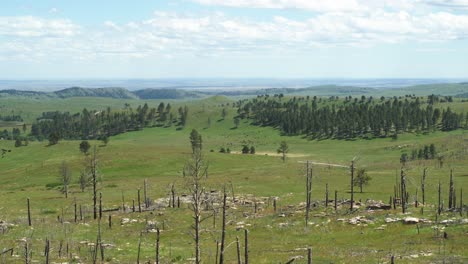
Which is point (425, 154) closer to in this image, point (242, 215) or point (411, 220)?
point (242, 215)

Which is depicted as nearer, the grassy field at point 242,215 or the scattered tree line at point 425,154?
the grassy field at point 242,215

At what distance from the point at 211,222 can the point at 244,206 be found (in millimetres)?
12938

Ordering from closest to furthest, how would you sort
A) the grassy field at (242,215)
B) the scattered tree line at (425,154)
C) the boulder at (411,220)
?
the grassy field at (242,215) < the boulder at (411,220) < the scattered tree line at (425,154)

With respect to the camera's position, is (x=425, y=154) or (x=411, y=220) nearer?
(x=411, y=220)

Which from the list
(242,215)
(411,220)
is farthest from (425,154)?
(411,220)

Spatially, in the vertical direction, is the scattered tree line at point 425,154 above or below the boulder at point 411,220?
below

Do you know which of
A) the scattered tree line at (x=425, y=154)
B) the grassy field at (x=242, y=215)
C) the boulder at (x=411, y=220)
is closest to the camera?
the grassy field at (x=242, y=215)

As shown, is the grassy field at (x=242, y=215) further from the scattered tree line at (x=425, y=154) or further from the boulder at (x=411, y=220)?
the scattered tree line at (x=425, y=154)

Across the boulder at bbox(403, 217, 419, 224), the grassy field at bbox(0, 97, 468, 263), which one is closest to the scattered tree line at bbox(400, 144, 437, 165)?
the grassy field at bbox(0, 97, 468, 263)

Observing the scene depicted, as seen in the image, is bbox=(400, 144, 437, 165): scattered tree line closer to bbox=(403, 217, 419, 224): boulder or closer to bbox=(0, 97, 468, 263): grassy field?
bbox=(0, 97, 468, 263): grassy field

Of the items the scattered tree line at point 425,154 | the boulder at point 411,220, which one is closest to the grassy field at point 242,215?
the boulder at point 411,220

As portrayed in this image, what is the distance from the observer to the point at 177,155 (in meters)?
157

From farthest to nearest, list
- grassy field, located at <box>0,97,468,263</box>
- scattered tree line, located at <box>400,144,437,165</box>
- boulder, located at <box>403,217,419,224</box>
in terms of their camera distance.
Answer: scattered tree line, located at <box>400,144,437,165</box>
boulder, located at <box>403,217,419,224</box>
grassy field, located at <box>0,97,468,263</box>

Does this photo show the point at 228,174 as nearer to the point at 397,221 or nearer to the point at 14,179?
the point at 14,179
